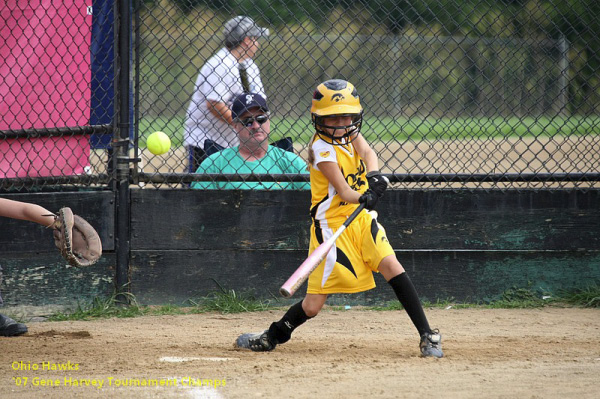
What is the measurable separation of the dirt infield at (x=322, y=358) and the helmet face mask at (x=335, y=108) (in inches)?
46.8

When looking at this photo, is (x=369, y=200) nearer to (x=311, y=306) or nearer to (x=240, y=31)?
(x=311, y=306)

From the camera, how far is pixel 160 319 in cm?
518

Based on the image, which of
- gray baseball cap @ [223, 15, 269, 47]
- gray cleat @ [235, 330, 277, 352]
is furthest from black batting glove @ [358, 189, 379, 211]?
gray baseball cap @ [223, 15, 269, 47]

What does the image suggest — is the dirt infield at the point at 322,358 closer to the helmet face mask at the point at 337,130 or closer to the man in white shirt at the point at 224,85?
the helmet face mask at the point at 337,130

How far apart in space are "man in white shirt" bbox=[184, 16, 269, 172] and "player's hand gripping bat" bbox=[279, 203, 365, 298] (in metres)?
2.15

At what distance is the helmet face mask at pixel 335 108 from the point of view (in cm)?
408

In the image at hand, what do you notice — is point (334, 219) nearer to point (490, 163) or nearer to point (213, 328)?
point (213, 328)

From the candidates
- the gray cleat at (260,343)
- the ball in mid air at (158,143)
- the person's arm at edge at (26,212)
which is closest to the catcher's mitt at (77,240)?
the person's arm at edge at (26,212)

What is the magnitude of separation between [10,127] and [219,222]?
63.9 inches

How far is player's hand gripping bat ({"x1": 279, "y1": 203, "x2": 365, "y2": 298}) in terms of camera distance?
3737 mm

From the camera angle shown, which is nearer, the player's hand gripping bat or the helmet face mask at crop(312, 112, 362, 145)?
the player's hand gripping bat

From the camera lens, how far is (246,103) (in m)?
5.66

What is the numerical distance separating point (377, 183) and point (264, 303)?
5.84 feet

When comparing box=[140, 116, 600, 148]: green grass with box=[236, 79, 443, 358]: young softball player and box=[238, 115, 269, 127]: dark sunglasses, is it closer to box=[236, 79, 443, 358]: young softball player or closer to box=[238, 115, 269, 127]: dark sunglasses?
box=[238, 115, 269, 127]: dark sunglasses
